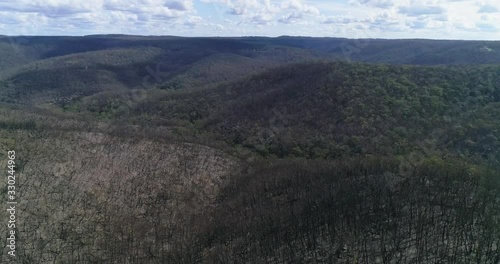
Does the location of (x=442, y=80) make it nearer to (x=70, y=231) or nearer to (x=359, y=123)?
(x=359, y=123)

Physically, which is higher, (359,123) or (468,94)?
(468,94)

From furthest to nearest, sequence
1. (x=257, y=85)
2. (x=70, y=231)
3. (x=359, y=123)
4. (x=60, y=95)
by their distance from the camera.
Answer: (x=60, y=95)
(x=257, y=85)
(x=359, y=123)
(x=70, y=231)

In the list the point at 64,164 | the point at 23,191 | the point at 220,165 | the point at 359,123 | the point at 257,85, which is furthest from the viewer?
the point at 257,85

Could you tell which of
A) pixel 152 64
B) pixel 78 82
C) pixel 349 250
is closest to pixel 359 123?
pixel 349 250

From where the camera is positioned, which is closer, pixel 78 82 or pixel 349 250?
pixel 349 250

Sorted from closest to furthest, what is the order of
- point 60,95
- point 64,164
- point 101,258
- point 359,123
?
1. point 101,258
2. point 64,164
3. point 359,123
4. point 60,95

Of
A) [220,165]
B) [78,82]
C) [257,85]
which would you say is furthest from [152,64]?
[220,165]

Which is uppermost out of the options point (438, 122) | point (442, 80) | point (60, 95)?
point (442, 80)

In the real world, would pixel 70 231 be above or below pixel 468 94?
below

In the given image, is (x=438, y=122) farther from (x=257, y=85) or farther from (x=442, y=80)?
(x=257, y=85)
